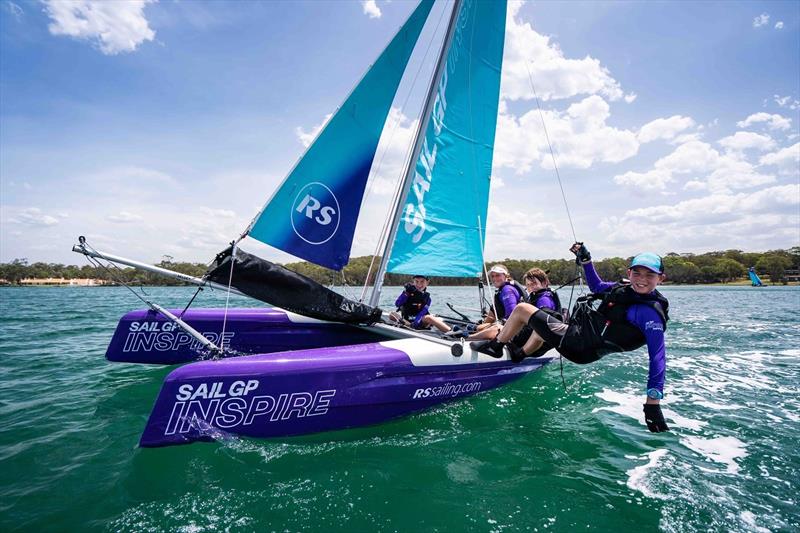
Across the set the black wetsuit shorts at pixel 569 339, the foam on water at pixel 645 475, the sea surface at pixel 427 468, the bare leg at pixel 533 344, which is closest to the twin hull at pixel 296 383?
the sea surface at pixel 427 468

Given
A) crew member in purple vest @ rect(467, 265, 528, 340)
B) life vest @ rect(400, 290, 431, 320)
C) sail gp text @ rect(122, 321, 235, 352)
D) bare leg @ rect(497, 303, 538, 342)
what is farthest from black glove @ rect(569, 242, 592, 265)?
sail gp text @ rect(122, 321, 235, 352)

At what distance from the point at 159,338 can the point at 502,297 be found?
530 centimetres

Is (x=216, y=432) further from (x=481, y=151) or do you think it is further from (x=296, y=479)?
(x=481, y=151)

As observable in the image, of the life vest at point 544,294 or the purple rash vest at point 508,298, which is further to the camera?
the purple rash vest at point 508,298

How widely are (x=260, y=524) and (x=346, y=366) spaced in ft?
5.02

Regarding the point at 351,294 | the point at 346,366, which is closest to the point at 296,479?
the point at 346,366

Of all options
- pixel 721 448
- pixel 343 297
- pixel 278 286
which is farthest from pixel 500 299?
pixel 278 286

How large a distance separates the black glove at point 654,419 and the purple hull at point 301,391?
2015mm

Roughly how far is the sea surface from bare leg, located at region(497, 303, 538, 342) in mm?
1010

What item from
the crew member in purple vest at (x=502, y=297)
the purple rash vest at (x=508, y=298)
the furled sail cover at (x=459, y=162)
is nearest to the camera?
the crew member in purple vest at (x=502, y=297)

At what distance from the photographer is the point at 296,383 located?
142 inches

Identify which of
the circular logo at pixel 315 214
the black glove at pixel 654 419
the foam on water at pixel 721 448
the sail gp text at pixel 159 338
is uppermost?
the circular logo at pixel 315 214

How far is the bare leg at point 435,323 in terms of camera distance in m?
6.77

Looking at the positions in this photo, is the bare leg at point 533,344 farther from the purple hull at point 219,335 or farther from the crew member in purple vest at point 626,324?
the purple hull at point 219,335
